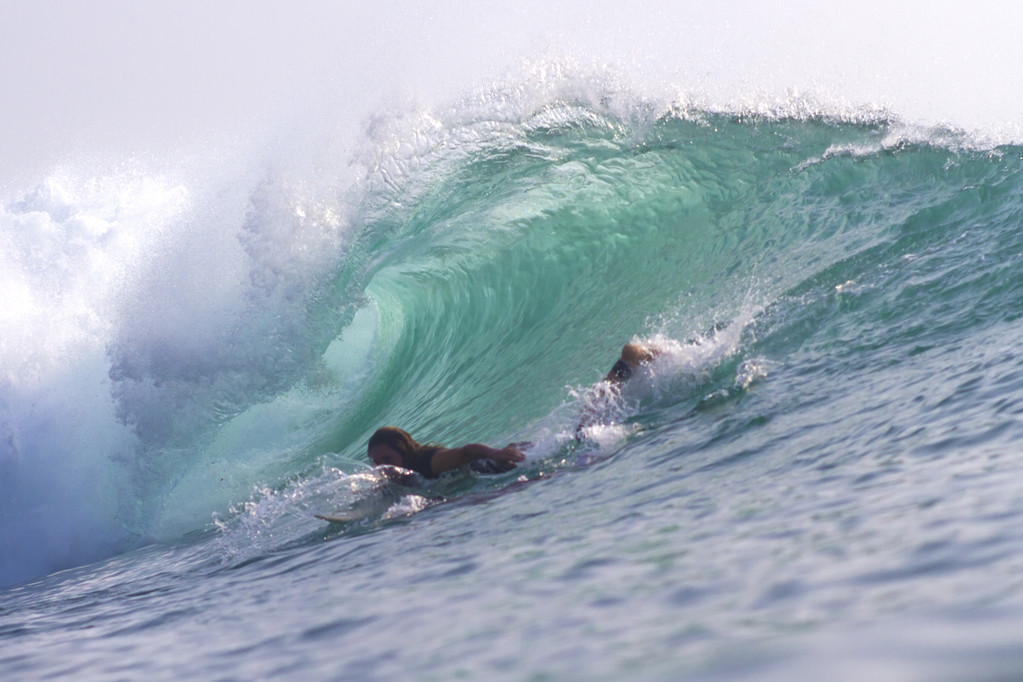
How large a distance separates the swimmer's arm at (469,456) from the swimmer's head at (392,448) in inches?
8.6

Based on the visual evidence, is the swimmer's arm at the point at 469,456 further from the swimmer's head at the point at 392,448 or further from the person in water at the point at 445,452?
the swimmer's head at the point at 392,448

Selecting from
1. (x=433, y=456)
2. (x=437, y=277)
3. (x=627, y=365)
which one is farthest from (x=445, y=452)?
(x=437, y=277)

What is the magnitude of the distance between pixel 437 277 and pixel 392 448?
15.5 ft

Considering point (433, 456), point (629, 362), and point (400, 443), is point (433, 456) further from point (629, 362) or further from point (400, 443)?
point (629, 362)

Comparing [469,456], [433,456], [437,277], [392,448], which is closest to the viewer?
[469,456]

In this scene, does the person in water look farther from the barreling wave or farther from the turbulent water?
the barreling wave

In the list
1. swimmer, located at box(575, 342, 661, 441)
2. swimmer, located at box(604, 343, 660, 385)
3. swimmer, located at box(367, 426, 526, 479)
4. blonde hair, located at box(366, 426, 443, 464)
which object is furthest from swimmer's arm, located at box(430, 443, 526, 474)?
swimmer, located at box(604, 343, 660, 385)

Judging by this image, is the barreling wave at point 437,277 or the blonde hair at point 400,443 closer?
the blonde hair at point 400,443

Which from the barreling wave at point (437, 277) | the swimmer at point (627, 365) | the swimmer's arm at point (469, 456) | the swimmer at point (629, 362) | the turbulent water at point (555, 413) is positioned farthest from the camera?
the barreling wave at point (437, 277)

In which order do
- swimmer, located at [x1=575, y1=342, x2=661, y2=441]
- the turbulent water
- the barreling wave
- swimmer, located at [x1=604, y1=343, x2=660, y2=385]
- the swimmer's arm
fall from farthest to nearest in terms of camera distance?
the barreling wave, swimmer, located at [x1=604, y1=343, x2=660, y2=385], swimmer, located at [x1=575, y1=342, x2=661, y2=441], the swimmer's arm, the turbulent water

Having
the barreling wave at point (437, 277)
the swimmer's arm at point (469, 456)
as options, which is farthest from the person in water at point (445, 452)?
the barreling wave at point (437, 277)

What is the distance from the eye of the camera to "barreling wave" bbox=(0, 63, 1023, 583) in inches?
337

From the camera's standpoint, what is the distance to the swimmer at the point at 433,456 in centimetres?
570

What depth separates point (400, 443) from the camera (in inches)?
240
